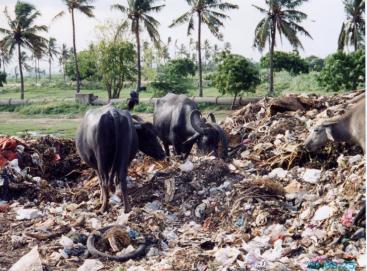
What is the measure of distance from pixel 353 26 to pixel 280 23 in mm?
7957

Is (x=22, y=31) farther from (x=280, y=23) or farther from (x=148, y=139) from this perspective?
(x=148, y=139)

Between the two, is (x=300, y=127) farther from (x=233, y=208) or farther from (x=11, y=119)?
(x=11, y=119)

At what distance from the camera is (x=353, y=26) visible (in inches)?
1435

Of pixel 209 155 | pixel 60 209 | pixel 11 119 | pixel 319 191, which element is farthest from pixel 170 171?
pixel 11 119

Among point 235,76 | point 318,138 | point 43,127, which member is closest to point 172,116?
point 318,138

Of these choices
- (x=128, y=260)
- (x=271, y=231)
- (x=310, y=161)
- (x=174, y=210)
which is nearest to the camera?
(x=128, y=260)

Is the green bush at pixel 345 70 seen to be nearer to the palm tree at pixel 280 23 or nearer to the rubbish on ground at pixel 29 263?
the palm tree at pixel 280 23

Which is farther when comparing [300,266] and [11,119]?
[11,119]

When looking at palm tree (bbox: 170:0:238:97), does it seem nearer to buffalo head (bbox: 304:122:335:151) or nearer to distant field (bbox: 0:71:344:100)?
distant field (bbox: 0:71:344:100)

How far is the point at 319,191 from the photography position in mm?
7344

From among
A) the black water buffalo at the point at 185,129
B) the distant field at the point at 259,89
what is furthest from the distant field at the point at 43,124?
the black water buffalo at the point at 185,129

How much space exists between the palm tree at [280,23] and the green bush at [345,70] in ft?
13.1

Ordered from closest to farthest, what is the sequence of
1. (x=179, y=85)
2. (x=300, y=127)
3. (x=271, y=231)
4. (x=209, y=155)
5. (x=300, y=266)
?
(x=300, y=266) < (x=271, y=231) < (x=209, y=155) < (x=300, y=127) < (x=179, y=85)

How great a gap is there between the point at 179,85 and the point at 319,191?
27717 millimetres
